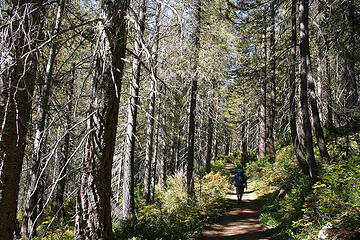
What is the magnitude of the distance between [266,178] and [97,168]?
1347 centimetres

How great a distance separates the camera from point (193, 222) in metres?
8.86

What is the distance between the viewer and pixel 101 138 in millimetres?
3123

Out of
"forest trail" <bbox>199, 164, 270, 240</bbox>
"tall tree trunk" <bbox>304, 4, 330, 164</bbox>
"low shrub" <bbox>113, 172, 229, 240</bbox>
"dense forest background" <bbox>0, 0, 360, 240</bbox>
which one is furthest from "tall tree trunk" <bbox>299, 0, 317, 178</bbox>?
"low shrub" <bbox>113, 172, 229, 240</bbox>

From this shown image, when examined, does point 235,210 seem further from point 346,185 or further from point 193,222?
point 346,185

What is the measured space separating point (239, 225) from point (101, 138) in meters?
8.05

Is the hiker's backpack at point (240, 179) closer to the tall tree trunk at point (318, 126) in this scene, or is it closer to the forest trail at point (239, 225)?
the forest trail at point (239, 225)

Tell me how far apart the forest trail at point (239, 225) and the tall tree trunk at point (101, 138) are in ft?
19.5

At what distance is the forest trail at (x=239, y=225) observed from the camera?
838 centimetres

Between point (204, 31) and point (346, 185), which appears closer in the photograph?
point (346, 185)

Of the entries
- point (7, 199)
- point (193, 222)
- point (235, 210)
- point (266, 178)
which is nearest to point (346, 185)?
point (193, 222)

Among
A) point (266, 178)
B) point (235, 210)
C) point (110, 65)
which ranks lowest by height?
point (235, 210)

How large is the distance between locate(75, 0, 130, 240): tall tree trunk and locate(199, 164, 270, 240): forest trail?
593 cm

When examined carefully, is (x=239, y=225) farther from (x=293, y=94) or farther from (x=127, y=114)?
(x=293, y=94)

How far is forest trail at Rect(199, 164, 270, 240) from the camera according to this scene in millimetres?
8375
